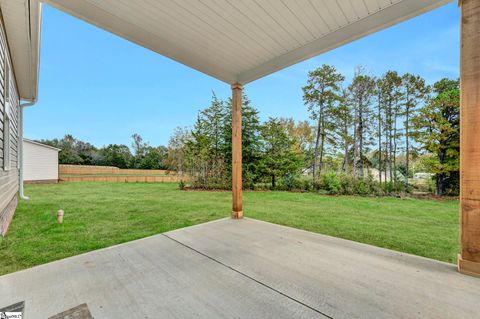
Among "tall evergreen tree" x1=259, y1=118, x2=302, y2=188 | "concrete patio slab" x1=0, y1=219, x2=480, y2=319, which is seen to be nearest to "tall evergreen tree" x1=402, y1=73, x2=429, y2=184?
"tall evergreen tree" x1=259, y1=118, x2=302, y2=188

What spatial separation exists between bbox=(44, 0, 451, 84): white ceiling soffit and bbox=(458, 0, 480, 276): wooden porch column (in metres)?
0.32

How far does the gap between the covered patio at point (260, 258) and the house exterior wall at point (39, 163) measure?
10.8 m

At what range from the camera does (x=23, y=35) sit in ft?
9.20

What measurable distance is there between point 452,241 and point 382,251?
1.35 meters

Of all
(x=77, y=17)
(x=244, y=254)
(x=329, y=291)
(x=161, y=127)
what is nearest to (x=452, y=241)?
(x=329, y=291)

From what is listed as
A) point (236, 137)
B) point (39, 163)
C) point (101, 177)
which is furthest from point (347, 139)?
point (39, 163)

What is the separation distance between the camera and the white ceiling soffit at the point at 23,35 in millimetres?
2197

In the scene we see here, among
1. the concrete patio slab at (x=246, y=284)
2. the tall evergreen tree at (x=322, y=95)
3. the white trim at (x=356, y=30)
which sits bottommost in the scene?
the concrete patio slab at (x=246, y=284)

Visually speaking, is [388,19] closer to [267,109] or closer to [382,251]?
[382,251]

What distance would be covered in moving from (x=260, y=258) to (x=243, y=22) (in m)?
2.27

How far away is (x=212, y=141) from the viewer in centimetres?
951

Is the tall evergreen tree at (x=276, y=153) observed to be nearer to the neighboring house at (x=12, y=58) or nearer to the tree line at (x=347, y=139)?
the tree line at (x=347, y=139)

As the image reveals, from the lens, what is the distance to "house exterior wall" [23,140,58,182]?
33.8 feet

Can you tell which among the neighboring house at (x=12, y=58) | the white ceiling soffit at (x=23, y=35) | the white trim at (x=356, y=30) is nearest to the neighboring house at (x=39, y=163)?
the neighboring house at (x=12, y=58)
